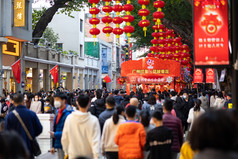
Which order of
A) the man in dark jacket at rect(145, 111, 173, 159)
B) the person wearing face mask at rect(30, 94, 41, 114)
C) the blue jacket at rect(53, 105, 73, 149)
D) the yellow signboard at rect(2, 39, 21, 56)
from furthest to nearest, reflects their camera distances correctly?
the yellow signboard at rect(2, 39, 21, 56)
the person wearing face mask at rect(30, 94, 41, 114)
the blue jacket at rect(53, 105, 73, 149)
the man in dark jacket at rect(145, 111, 173, 159)

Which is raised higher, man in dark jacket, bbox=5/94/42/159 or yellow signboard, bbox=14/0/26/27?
yellow signboard, bbox=14/0/26/27

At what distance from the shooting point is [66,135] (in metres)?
6.41

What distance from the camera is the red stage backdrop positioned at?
78.9ft

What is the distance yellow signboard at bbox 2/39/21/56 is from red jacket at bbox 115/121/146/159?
20382 mm

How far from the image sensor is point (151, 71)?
24.3 meters

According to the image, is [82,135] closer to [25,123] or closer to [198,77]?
[25,123]

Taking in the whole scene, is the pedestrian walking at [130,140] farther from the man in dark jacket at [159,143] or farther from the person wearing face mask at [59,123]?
the person wearing face mask at [59,123]

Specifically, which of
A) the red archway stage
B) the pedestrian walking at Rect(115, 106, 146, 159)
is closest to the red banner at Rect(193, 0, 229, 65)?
the pedestrian walking at Rect(115, 106, 146, 159)

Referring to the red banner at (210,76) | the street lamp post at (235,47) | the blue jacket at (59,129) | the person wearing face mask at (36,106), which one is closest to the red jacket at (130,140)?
the blue jacket at (59,129)

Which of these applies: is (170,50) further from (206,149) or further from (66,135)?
(206,149)

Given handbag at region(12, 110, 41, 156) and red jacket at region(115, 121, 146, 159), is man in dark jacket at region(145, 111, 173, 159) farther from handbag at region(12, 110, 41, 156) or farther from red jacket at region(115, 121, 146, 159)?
handbag at region(12, 110, 41, 156)

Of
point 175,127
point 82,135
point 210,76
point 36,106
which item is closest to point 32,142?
point 82,135

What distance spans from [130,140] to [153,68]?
17858mm

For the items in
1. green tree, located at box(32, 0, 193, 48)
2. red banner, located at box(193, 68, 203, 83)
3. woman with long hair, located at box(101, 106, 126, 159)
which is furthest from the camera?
red banner, located at box(193, 68, 203, 83)
